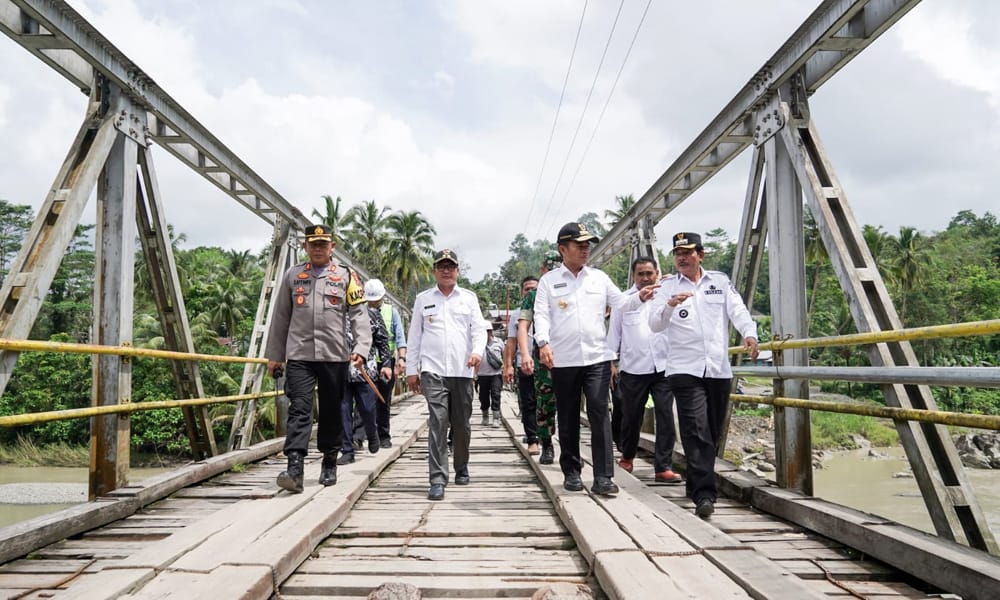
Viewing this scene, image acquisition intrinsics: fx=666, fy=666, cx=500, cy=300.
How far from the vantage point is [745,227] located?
5715 millimetres

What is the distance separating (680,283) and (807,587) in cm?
249

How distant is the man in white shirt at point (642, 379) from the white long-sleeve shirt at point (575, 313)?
76 centimetres

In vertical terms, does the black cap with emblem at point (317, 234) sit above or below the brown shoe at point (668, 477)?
above

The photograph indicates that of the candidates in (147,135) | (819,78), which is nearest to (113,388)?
(147,135)

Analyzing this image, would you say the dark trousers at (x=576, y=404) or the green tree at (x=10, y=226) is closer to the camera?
the dark trousers at (x=576, y=404)

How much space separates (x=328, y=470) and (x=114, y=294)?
2004mm

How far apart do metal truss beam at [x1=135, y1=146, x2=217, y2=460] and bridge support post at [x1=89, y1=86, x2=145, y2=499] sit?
1.12 ft

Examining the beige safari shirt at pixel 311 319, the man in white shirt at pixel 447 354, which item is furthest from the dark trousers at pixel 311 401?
the man in white shirt at pixel 447 354

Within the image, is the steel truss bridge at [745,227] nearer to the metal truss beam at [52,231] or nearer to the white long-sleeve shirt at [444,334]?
the metal truss beam at [52,231]

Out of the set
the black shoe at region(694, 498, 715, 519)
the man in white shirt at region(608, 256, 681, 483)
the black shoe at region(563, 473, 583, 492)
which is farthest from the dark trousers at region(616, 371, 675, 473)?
the black shoe at region(694, 498, 715, 519)

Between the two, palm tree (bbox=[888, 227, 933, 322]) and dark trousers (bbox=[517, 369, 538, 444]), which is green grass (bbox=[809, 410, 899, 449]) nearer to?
palm tree (bbox=[888, 227, 933, 322])

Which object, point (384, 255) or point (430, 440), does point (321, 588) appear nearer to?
point (430, 440)

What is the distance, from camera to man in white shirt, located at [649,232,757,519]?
4.18 m

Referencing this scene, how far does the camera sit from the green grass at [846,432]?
3228cm
